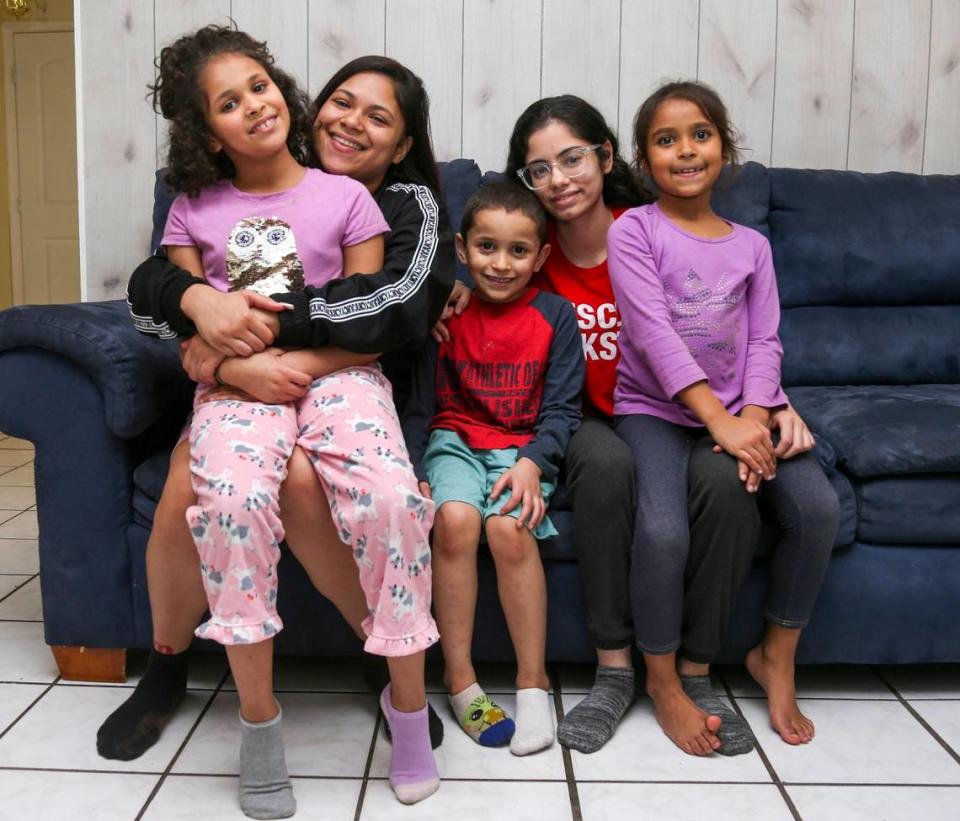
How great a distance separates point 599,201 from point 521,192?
20cm

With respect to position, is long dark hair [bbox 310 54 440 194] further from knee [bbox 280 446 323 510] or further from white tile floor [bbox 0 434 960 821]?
white tile floor [bbox 0 434 960 821]

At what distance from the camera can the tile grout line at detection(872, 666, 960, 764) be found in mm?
1460

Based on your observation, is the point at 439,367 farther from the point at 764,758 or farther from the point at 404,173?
the point at 764,758

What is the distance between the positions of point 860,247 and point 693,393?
769mm

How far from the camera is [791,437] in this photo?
1582mm

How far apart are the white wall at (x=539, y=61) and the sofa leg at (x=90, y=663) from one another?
1.08 meters

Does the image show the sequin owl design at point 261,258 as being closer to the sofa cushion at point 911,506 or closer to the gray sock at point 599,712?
the gray sock at point 599,712

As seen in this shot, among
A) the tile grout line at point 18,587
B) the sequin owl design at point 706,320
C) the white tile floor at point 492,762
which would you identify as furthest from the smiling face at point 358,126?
the tile grout line at point 18,587

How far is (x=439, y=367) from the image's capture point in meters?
1.71

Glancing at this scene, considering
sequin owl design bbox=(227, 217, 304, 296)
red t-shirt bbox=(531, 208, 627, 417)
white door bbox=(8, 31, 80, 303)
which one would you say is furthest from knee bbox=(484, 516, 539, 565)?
white door bbox=(8, 31, 80, 303)

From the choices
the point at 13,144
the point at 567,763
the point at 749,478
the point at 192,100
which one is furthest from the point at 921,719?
the point at 13,144

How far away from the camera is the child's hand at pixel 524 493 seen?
150cm

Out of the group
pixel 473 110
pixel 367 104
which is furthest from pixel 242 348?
pixel 473 110

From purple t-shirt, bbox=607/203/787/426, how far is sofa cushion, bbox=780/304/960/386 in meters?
0.40
